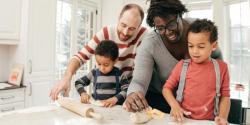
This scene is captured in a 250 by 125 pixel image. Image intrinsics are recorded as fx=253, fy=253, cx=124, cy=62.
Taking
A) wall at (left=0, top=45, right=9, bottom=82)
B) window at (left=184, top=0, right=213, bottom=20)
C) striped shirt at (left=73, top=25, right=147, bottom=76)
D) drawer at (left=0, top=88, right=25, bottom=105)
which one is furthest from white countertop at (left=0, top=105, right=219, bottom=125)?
window at (left=184, top=0, right=213, bottom=20)

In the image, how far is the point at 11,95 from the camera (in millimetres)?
2840

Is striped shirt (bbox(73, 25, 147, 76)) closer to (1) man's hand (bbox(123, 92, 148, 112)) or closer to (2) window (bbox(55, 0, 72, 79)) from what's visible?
(1) man's hand (bbox(123, 92, 148, 112))

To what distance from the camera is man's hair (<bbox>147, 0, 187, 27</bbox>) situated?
123 cm

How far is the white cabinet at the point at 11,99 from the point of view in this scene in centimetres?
274

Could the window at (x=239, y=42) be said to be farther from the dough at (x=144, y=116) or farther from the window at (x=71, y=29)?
the dough at (x=144, y=116)

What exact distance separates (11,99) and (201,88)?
2.34 meters

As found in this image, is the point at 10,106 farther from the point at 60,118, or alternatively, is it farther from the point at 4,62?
the point at 60,118

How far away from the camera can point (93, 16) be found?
453cm

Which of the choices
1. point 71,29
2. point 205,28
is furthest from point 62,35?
point 205,28

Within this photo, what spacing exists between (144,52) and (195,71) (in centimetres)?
28

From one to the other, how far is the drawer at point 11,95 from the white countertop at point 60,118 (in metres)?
1.90

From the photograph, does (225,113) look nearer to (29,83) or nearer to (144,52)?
(144,52)

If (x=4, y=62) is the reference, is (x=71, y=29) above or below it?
above

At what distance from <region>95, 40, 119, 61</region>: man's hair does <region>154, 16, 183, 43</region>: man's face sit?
1.11 feet
